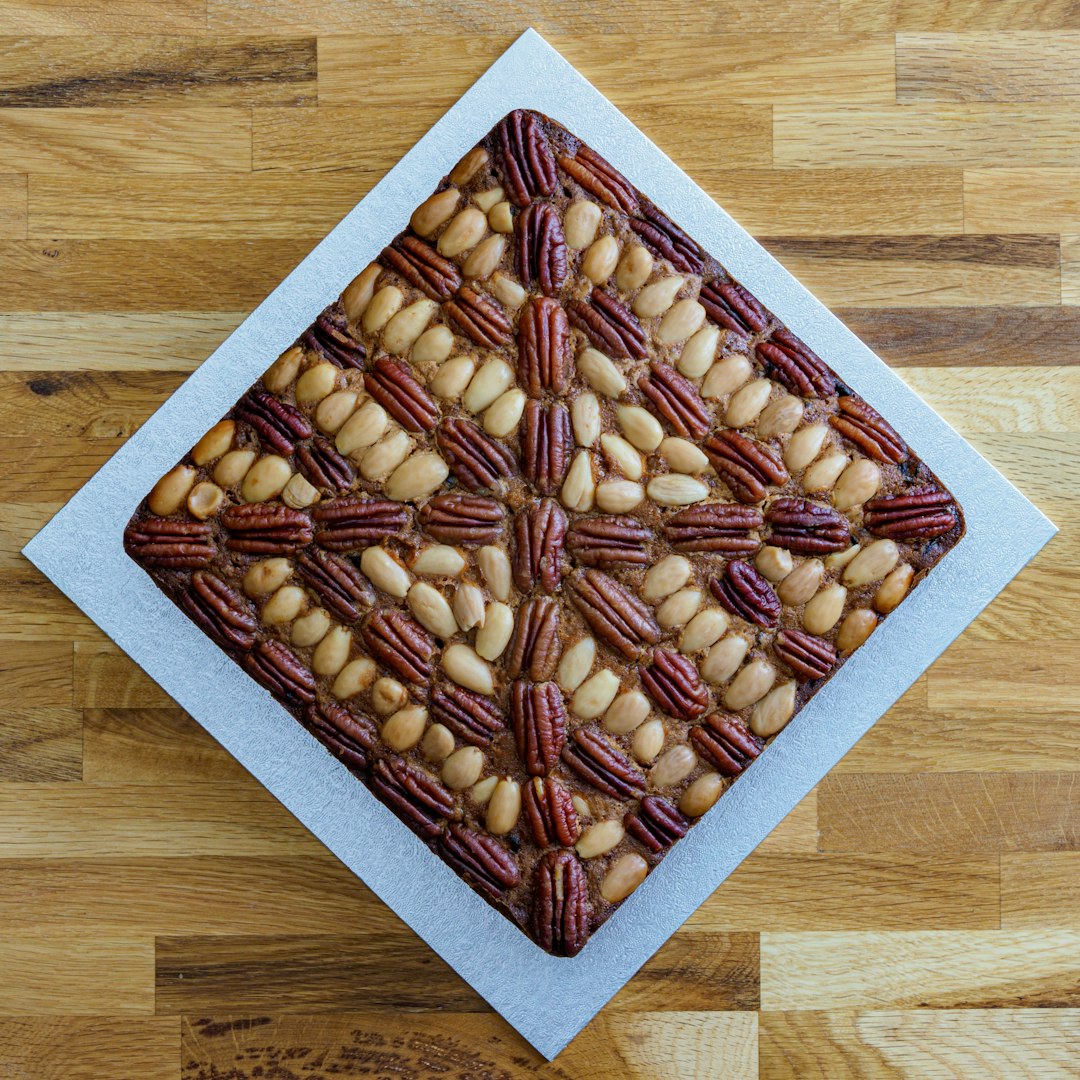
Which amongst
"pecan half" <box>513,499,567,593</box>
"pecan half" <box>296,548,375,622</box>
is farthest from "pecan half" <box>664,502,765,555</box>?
"pecan half" <box>296,548,375,622</box>

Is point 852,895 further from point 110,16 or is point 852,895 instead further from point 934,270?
point 110,16

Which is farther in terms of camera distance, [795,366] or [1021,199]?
[1021,199]

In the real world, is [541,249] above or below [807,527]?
above

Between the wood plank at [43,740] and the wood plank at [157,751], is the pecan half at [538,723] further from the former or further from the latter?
the wood plank at [43,740]

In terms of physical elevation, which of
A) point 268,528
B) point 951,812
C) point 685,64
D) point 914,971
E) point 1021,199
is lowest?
point 914,971

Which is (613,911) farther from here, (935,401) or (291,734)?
(935,401)

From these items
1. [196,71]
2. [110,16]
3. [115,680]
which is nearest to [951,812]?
[115,680]

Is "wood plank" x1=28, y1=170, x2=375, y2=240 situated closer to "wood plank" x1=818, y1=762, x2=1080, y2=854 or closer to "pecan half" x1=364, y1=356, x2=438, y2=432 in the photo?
"pecan half" x1=364, y1=356, x2=438, y2=432
